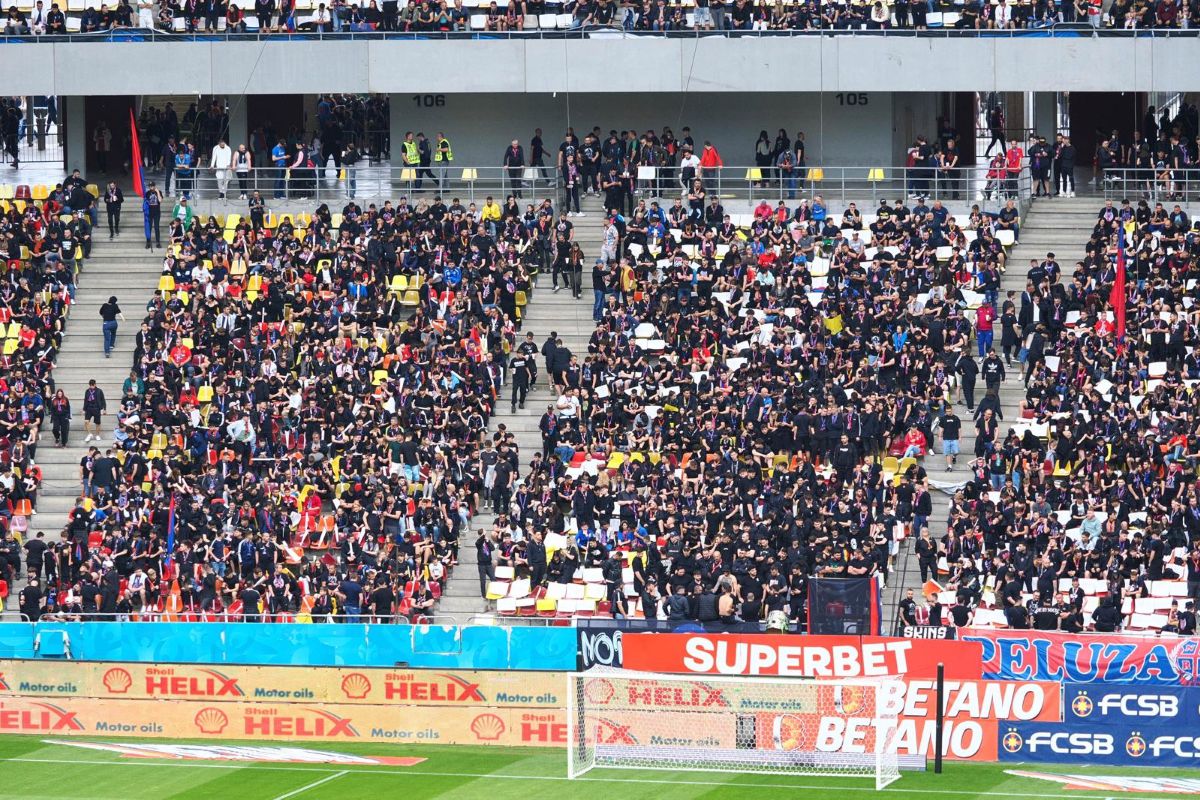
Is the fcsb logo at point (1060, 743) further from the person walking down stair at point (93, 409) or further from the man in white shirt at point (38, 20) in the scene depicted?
the man in white shirt at point (38, 20)

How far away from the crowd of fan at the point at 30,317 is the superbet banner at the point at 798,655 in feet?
45.4

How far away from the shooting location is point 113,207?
54.1 meters

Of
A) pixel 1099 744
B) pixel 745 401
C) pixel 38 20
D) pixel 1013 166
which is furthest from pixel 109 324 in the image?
pixel 1099 744

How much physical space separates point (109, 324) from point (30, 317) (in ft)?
5.80

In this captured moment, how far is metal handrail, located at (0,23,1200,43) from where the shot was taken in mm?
53594

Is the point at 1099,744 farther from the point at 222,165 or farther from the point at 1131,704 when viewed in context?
the point at 222,165

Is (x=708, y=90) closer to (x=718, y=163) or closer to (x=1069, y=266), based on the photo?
Result: (x=718, y=163)

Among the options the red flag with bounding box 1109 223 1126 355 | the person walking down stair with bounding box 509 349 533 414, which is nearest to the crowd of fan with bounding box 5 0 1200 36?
the red flag with bounding box 1109 223 1126 355

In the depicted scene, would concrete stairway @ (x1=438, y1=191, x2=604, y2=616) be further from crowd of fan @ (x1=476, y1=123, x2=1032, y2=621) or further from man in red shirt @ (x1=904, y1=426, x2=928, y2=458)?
man in red shirt @ (x1=904, y1=426, x2=928, y2=458)

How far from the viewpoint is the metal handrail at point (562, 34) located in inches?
2110

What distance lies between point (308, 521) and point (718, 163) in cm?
1631

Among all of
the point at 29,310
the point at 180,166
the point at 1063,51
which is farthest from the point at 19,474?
the point at 1063,51

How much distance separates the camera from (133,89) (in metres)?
56.4

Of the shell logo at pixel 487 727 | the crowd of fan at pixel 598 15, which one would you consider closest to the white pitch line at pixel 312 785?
the shell logo at pixel 487 727
